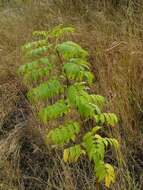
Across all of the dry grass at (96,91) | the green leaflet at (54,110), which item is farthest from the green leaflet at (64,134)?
the dry grass at (96,91)

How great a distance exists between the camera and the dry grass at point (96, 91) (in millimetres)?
2195

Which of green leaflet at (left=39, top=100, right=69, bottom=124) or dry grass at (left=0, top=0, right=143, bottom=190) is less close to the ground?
green leaflet at (left=39, top=100, right=69, bottom=124)

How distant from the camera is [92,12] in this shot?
377cm

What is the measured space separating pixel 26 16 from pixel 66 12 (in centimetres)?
44

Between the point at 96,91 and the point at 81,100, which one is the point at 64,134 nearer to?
the point at 81,100

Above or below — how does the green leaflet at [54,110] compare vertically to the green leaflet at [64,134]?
above

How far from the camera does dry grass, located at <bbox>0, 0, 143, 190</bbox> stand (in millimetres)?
2195

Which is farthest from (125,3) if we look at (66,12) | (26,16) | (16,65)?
(16,65)

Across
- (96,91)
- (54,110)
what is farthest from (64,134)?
(96,91)

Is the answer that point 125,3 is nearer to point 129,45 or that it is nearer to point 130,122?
point 129,45

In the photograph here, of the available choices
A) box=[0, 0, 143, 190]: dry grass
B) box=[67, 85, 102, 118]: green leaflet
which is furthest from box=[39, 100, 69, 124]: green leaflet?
box=[0, 0, 143, 190]: dry grass

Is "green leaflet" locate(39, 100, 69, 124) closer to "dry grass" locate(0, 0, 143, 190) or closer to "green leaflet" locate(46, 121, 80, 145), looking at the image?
"green leaflet" locate(46, 121, 80, 145)

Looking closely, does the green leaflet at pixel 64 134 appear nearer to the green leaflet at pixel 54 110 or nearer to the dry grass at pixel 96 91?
the green leaflet at pixel 54 110

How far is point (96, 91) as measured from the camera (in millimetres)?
2629
